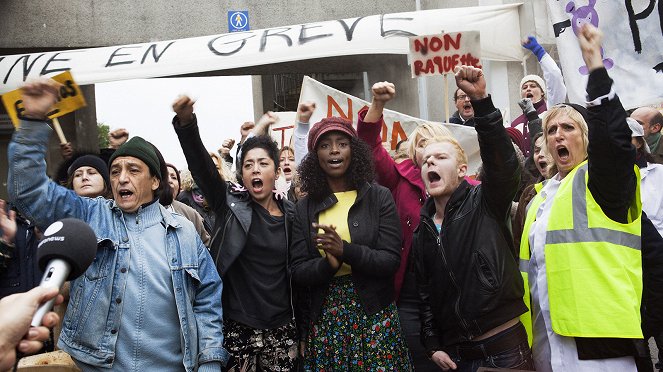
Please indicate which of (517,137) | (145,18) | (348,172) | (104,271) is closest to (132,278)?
→ (104,271)

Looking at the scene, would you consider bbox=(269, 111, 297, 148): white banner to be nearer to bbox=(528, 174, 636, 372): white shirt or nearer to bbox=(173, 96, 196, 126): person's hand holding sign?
bbox=(173, 96, 196, 126): person's hand holding sign

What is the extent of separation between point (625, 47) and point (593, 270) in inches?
133

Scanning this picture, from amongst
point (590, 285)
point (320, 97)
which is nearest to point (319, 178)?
point (590, 285)

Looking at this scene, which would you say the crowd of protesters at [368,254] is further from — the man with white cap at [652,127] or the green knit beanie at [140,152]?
the man with white cap at [652,127]

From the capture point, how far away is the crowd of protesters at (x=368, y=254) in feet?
10.5

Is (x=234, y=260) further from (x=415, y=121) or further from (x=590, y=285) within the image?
(x=415, y=121)

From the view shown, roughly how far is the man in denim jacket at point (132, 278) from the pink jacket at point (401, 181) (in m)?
1.28

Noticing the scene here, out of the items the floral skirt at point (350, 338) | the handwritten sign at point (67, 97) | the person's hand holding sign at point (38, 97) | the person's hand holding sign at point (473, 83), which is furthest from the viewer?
the handwritten sign at point (67, 97)

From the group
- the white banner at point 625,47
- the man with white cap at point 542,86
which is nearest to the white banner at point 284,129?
the man with white cap at point 542,86

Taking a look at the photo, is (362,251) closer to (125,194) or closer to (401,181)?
(401,181)

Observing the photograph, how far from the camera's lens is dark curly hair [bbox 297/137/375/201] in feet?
14.0

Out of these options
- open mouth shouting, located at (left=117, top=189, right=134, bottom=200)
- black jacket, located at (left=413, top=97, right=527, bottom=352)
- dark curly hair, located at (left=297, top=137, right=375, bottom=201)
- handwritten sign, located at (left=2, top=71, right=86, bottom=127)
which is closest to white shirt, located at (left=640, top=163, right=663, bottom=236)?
black jacket, located at (left=413, top=97, right=527, bottom=352)

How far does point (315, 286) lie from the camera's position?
4.02 meters

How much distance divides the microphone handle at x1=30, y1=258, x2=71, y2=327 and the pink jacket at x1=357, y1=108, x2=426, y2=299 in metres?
2.71
